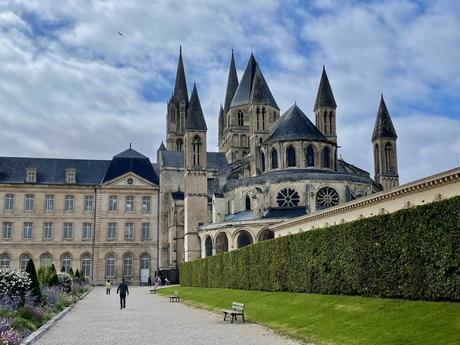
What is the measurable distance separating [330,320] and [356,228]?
5430 mm

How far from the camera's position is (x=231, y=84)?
105 meters

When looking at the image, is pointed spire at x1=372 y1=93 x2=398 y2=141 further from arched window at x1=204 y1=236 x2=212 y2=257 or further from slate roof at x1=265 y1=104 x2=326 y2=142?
arched window at x1=204 y1=236 x2=212 y2=257

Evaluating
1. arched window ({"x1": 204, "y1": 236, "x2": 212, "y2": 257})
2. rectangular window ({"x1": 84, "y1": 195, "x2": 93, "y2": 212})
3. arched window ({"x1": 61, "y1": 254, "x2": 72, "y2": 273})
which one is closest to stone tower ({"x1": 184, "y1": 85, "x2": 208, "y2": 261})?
arched window ({"x1": 204, "y1": 236, "x2": 212, "y2": 257})

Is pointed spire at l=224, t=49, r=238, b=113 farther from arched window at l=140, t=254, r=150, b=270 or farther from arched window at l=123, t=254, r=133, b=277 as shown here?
arched window at l=123, t=254, r=133, b=277

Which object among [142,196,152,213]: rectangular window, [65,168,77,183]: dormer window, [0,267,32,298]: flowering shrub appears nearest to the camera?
[0,267,32,298]: flowering shrub

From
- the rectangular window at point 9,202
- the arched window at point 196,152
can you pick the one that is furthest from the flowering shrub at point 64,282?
the rectangular window at point 9,202

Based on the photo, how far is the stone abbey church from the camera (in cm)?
6731

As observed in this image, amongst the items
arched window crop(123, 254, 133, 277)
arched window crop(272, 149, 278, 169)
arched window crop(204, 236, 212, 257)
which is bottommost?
arched window crop(123, 254, 133, 277)

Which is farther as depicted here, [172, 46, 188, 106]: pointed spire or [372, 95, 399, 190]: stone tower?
[172, 46, 188, 106]: pointed spire

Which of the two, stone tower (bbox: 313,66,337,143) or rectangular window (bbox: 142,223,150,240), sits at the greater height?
stone tower (bbox: 313,66,337,143)

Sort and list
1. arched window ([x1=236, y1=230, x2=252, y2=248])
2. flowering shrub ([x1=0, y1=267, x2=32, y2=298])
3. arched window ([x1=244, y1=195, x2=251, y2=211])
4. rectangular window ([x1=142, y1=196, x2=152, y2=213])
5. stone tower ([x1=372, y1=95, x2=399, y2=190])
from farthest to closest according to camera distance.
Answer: rectangular window ([x1=142, y1=196, x2=152, y2=213]) → stone tower ([x1=372, y1=95, x2=399, y2=190]) → arched window ([x1=244, y1=195, x2=251, y2=211]) → arched window ([x1=236, y1=230, x2=252, y2=248]) → flowering shrub ([x1=0, y1=267, x2=32, y2=298])

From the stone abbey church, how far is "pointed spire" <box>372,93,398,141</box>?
0.12m

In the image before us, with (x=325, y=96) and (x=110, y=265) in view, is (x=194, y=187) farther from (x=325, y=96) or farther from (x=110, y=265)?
(x=325, y=96)

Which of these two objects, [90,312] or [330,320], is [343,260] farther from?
[90,312]
